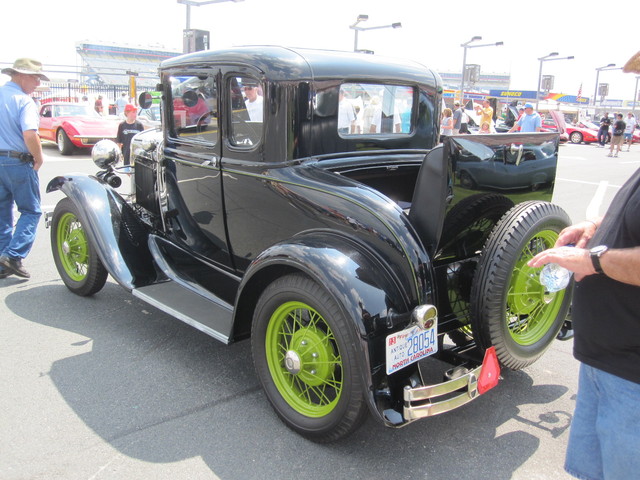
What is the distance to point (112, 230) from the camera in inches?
154

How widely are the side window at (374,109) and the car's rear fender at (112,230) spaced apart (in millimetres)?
1811

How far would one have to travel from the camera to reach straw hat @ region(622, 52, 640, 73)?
63.5 inches

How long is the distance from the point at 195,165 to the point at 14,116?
2.07 metres

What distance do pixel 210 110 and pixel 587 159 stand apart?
1820cm

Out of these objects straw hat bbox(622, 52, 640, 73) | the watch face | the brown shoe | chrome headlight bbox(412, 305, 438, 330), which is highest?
straw hat bbox(622, 52, 640, 73)

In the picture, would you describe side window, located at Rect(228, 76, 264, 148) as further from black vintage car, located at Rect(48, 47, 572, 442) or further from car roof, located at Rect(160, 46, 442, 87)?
car roof, located at Rect(160, 46, 442, 87)

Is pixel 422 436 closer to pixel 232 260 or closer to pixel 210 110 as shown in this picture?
pixel 232 260

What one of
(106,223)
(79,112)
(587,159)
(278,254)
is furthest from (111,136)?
(587,159)

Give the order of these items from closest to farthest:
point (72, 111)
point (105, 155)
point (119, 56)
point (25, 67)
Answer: point (25, 67) < point (105, 155) < point (72, 111) < point (119, 56)

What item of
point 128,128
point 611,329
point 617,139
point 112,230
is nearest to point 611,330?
point 611,329

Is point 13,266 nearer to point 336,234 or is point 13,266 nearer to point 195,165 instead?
Answer: point 195,165

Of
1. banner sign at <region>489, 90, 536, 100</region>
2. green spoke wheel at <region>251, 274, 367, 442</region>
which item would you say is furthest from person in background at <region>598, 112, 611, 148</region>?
banner sign at <region>489, 90, 536, 100</region>

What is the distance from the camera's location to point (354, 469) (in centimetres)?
242

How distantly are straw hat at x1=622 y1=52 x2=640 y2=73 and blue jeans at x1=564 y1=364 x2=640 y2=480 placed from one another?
3.14 ft
